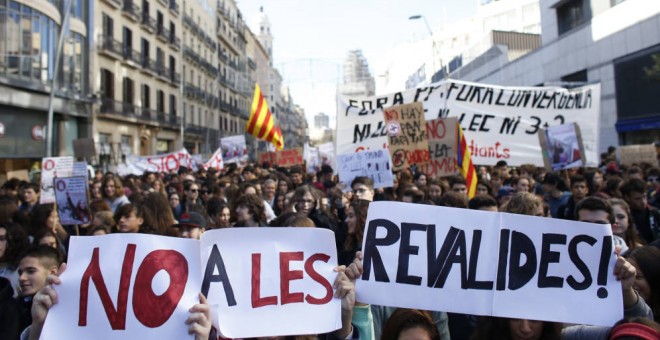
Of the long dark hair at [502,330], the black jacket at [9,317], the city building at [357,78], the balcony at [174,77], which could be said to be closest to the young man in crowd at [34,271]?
the black jacket at [9,317]

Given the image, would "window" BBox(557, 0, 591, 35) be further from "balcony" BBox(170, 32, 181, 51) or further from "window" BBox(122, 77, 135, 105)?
"balcony" BBox(170, 32, 181, 51)

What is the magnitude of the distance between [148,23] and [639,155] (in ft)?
99.7

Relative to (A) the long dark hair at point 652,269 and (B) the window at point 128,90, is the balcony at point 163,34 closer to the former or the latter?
(B) the window at point 128,90

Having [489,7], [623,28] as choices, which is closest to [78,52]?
[623,28]

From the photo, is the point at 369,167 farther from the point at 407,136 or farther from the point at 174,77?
the point at 174,77

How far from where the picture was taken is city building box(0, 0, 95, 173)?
19984 millimetres

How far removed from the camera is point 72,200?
23.2 ft

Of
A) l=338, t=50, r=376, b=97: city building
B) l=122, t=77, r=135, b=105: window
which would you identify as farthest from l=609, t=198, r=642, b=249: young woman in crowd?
l=338, t=50, r=376, b=97: city building

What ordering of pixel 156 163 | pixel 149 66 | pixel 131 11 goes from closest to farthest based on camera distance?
pixel 156 163, pixel 131 11, pixel 149 66

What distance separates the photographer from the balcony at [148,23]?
34688mm

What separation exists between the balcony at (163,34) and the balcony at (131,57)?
14.3 ft

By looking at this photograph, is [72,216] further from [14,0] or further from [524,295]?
[14,0]

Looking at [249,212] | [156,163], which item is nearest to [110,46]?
[156,163]

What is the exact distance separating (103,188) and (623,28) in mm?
24671
